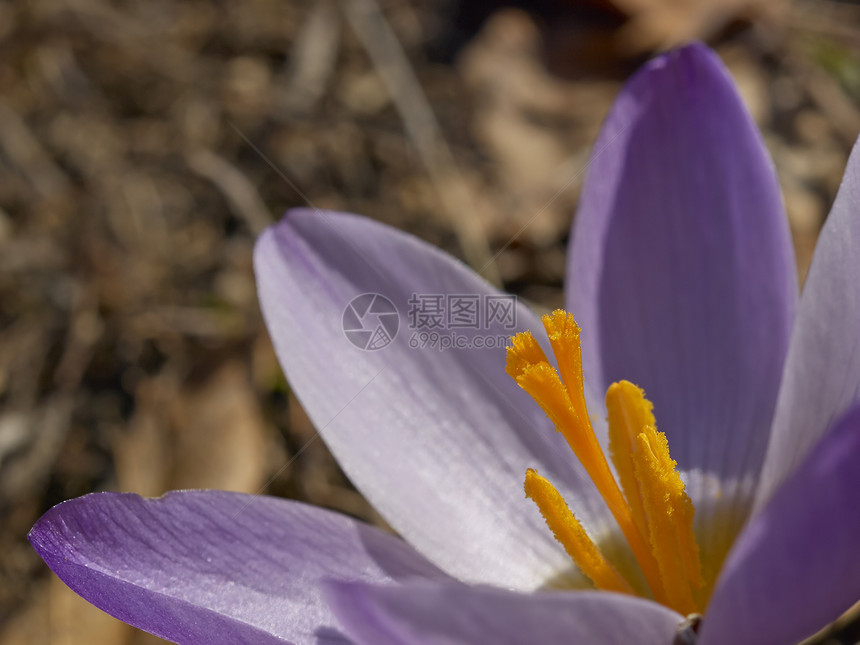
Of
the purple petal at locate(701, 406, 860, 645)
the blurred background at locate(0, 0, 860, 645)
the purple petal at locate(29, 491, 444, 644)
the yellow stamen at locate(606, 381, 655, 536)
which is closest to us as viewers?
the purple petal at locate(701, 406, 860, 645)

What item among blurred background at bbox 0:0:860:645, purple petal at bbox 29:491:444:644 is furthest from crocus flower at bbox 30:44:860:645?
blurred background at bbox 0:0:860:645

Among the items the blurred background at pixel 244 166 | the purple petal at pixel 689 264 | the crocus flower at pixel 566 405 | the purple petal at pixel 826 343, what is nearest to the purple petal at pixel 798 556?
the crocus flower at pixel 566 405

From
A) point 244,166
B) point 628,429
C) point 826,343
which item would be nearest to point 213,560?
point 628,429

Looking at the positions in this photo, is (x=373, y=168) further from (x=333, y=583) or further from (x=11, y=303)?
(x=333, y=583)

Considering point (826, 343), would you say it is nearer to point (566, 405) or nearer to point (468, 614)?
point (566, 405)

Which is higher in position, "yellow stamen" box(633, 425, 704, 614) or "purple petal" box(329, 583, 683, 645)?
"purple petal" box(329, 583, 683, 645)

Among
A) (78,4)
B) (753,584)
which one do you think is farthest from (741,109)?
(78,4)

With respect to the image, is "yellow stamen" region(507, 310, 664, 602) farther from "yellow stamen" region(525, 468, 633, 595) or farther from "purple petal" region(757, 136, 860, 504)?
"purple petal" region(757, 136, 860, 504)

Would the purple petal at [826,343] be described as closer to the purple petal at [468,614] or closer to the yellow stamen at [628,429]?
the yellow stamen at [628,429]
